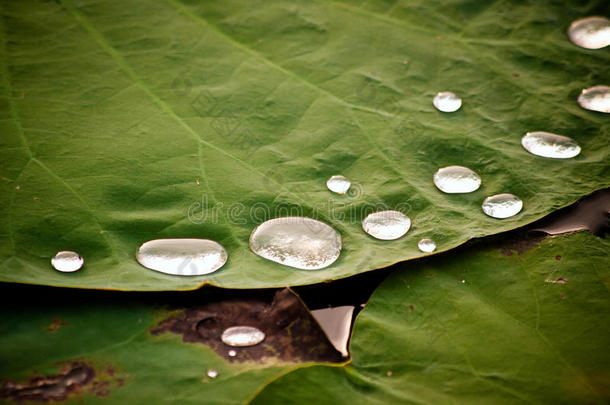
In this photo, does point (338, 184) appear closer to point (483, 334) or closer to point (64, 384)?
point (483, 334)

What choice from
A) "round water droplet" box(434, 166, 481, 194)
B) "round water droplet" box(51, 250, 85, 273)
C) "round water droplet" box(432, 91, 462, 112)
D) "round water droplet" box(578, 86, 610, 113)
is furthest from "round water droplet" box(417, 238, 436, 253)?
"round water droplet" box(51, 250, 85, 273)

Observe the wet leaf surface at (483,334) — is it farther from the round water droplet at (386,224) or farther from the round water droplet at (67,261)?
the round water droplet at (67,261)

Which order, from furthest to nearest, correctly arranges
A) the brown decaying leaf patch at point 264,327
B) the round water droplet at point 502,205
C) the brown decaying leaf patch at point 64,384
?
the round water droplet at point 502,205
the brown decaying leaf patch at point 264,327
the brown decaying leaf patch at point 64,384

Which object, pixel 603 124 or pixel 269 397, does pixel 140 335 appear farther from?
pixel 603 124

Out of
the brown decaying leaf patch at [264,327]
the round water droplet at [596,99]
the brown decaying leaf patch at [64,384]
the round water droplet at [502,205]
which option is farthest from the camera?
the round water droplet at [596,99]

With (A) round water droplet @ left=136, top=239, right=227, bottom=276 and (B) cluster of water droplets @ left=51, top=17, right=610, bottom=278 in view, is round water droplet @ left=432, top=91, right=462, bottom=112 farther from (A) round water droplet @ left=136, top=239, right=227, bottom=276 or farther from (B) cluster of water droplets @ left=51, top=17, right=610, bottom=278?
(A) round water droplet @ left=136, top=239, right=227, bottom=276

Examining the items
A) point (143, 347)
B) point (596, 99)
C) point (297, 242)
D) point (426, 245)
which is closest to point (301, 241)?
point (297, 242)

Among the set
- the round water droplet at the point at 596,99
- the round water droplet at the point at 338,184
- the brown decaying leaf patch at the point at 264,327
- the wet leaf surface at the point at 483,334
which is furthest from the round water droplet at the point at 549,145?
the brown decaying leaf patch at the point at 264,327
